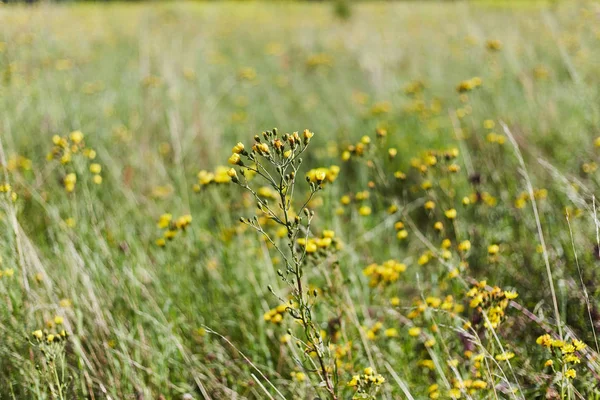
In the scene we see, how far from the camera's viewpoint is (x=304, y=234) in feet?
8.13

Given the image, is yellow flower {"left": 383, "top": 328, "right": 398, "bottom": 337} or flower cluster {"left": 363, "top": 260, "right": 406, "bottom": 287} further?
flower cluster {"left": 363, "top": 260, "right": 406, "bottom": 287}

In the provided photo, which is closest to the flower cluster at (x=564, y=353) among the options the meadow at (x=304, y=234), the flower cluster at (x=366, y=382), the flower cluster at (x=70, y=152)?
the meadow at (x=304, y=234)

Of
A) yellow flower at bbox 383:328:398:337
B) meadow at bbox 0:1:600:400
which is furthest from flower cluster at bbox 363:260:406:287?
yellow flower at bbox 383:328:398:337

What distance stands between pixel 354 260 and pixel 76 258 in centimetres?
119

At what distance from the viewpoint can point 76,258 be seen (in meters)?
2.06

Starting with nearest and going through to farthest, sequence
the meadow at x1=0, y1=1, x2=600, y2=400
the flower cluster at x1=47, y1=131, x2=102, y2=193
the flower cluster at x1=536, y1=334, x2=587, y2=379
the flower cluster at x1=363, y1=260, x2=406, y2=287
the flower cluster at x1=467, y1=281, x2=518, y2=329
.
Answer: the flower cluster at x1=536, y1=334, x2=587, y2=379
the flower cluster at x1=467, y1=281, x2=518, y2=329
the meadow at x1=0, y1=1, x2=600, y2=400
the flower cluster at x1=363, y1=260, x2=406, y2=287
the flower cluster at x1=47, y1=131, x2=102, y2=193

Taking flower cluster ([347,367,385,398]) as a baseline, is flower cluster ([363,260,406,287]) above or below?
above

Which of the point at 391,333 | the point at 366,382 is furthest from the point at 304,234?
the point at 366,382

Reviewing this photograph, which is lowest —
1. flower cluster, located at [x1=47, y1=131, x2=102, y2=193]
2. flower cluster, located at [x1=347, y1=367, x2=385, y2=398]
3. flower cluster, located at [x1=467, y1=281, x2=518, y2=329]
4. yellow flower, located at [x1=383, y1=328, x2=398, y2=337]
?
yellow flower, located at [x1=383, y1=328, x2=398, y2=337]

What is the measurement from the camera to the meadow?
65.7 inches

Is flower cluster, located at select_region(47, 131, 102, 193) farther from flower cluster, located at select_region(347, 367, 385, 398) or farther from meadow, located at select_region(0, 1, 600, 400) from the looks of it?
flower cluster, located at select_region(347, 367, 385, 398)

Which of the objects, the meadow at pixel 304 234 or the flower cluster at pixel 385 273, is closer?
the meadow at pixel 304 234

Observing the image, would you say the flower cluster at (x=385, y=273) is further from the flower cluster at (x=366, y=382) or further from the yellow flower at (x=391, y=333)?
the flower cluster at (x=366, y=382)

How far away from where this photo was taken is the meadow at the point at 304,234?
65.7 inches
